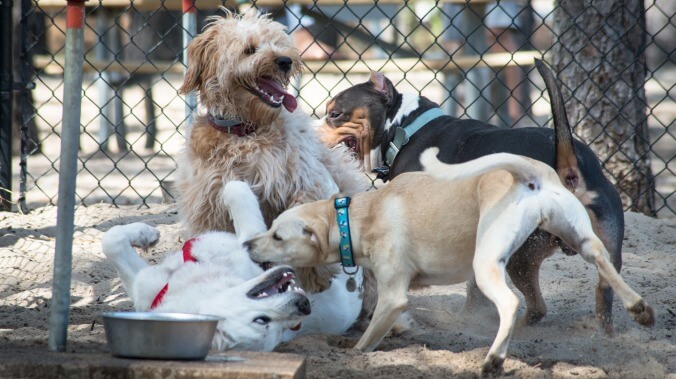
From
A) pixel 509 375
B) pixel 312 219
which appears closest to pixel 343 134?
pixel 312 219

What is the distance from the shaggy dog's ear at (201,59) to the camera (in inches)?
167

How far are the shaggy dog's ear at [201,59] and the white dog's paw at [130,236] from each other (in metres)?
0.79

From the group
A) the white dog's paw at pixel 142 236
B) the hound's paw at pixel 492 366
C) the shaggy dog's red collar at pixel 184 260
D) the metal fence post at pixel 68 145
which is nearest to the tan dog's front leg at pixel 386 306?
the hound's paw at pixel 492 366

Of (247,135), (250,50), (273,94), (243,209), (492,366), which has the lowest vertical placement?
(492,366)

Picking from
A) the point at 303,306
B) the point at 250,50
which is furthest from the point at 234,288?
the point at 250,50

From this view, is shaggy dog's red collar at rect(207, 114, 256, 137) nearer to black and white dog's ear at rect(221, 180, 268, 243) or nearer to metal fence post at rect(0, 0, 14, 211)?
black and white dog's ear at rect(221, 180, 268, 243)

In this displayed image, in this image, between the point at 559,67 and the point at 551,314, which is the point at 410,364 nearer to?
the point at 551,314

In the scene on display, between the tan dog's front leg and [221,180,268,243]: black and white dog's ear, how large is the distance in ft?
2.24

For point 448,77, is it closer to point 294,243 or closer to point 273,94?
point 273,94

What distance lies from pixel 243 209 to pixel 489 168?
1.25 metres

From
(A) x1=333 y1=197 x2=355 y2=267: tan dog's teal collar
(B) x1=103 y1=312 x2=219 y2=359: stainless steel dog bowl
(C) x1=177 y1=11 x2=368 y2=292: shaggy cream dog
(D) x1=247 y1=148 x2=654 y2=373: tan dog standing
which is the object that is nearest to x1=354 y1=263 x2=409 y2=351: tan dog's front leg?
(D) x1=247 y1=148 x2=654 y2=373: tan dog standing

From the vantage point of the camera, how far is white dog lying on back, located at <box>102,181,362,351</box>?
3.14m

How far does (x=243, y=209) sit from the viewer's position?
3.93 metres

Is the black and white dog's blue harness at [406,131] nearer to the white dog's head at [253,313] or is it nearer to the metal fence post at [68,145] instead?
the white dog's head at [253,313]
